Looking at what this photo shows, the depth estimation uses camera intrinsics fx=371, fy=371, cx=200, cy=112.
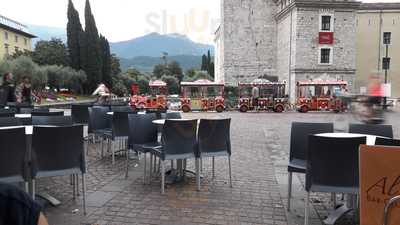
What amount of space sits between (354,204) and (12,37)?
2719 inches

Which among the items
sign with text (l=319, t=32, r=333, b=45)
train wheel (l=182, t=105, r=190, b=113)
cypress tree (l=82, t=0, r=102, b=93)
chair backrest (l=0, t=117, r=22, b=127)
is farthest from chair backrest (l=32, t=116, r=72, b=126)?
cypress tree (l=82, t=0, r=102, b=93)

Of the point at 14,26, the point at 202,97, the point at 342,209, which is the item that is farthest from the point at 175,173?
the point at 14,26

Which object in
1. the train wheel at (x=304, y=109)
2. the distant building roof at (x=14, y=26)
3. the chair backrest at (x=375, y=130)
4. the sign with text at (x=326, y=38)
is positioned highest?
the distant building roof at (x=14, y=26)

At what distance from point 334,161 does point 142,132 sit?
325 centimetres

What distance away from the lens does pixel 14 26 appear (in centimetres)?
6450

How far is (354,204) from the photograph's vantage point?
4.05m

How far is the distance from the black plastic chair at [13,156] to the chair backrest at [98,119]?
4.12m

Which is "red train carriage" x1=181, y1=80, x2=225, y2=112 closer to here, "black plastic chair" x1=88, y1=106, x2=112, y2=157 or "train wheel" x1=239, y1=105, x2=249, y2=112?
"train wheel" x1=239, y1=105, x2=249, y2=112

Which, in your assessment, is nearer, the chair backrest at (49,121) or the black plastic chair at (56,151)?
the black plastic chair at (56,151)

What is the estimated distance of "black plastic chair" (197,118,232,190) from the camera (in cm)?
519

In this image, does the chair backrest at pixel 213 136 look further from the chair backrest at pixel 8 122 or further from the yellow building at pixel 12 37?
the yellow building at pixel 12 37

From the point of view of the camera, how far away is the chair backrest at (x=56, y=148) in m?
3.81

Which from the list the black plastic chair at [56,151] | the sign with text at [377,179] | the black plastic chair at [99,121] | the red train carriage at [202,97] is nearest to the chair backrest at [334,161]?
the sign with text at [377,179]

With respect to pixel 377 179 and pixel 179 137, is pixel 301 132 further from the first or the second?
pixel 377 179
